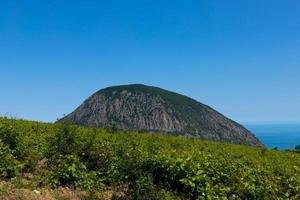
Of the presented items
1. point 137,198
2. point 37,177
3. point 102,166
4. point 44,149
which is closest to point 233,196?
point 137,198

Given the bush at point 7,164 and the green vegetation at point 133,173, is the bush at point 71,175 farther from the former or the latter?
the bush at point 7,164

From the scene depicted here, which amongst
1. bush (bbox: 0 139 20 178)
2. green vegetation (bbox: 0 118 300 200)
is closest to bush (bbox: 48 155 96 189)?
green vegetation (bbox: 0 118 300 200)

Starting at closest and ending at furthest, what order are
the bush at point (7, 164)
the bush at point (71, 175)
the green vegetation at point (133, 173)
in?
the green vegetation at point (133, 173) < the bush at point (71, 175) < the bush at point (7, 164)

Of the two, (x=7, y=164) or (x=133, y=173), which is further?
(x=7, y=164)

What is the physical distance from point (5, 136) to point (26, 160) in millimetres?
1407

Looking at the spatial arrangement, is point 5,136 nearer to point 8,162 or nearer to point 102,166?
point 8,162

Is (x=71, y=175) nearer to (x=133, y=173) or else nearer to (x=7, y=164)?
(x=133, y=173)

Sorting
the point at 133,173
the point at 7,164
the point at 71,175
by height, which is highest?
the point at 7,164

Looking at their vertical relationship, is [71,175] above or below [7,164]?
below

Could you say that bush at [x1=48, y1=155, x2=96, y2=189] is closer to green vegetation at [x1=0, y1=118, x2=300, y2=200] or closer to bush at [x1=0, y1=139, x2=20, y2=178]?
green vegetation at [x1=0, y1=118, x2=300, y2=200]

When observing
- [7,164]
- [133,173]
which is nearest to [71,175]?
[133,173]

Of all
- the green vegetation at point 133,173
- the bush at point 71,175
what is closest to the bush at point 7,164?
the green vegetation at point 133,173

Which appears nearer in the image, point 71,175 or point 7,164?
point 71,175

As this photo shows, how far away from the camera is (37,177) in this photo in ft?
37.8
